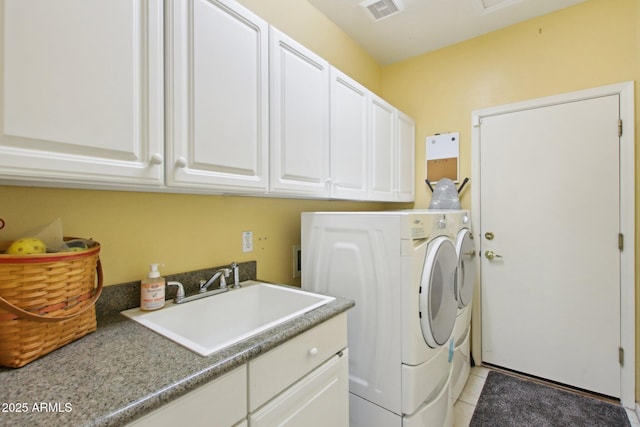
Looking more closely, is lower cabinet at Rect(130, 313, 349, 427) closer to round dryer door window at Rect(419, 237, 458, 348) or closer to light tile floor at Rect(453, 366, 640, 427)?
round dryer door window at Rect(419, 237, 458, 348)

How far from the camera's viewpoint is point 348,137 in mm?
1861

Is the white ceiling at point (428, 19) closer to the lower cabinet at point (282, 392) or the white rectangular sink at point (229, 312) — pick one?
the white rectangular sink at point (229, 312)

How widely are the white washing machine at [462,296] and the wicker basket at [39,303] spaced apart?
176 centimetres

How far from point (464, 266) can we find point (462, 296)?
20cm

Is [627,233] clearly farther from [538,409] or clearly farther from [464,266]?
[538,409]

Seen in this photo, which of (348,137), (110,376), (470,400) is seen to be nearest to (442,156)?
(348,137)

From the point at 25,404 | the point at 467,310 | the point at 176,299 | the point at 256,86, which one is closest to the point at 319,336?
the point at 176,299

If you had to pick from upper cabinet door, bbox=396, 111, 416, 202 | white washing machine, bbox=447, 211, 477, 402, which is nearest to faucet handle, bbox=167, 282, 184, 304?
white washing machine, bbox=447, 211, 477, 402

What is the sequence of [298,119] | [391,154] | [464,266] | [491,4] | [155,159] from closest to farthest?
[155,159]
[298,119]
[464,266]
[491,4]
[391,154]

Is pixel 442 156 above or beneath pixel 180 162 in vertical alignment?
above

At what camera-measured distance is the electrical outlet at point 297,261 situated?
1.94 meters

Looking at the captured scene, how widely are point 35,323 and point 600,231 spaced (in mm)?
2997

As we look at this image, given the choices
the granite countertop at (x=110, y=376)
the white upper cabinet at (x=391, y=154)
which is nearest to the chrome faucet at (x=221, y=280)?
the granite countertop at (x=110, y=376)

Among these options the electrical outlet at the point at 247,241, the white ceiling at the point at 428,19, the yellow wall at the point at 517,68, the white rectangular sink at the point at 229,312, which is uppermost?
the white ceiling at the point at 428,19
